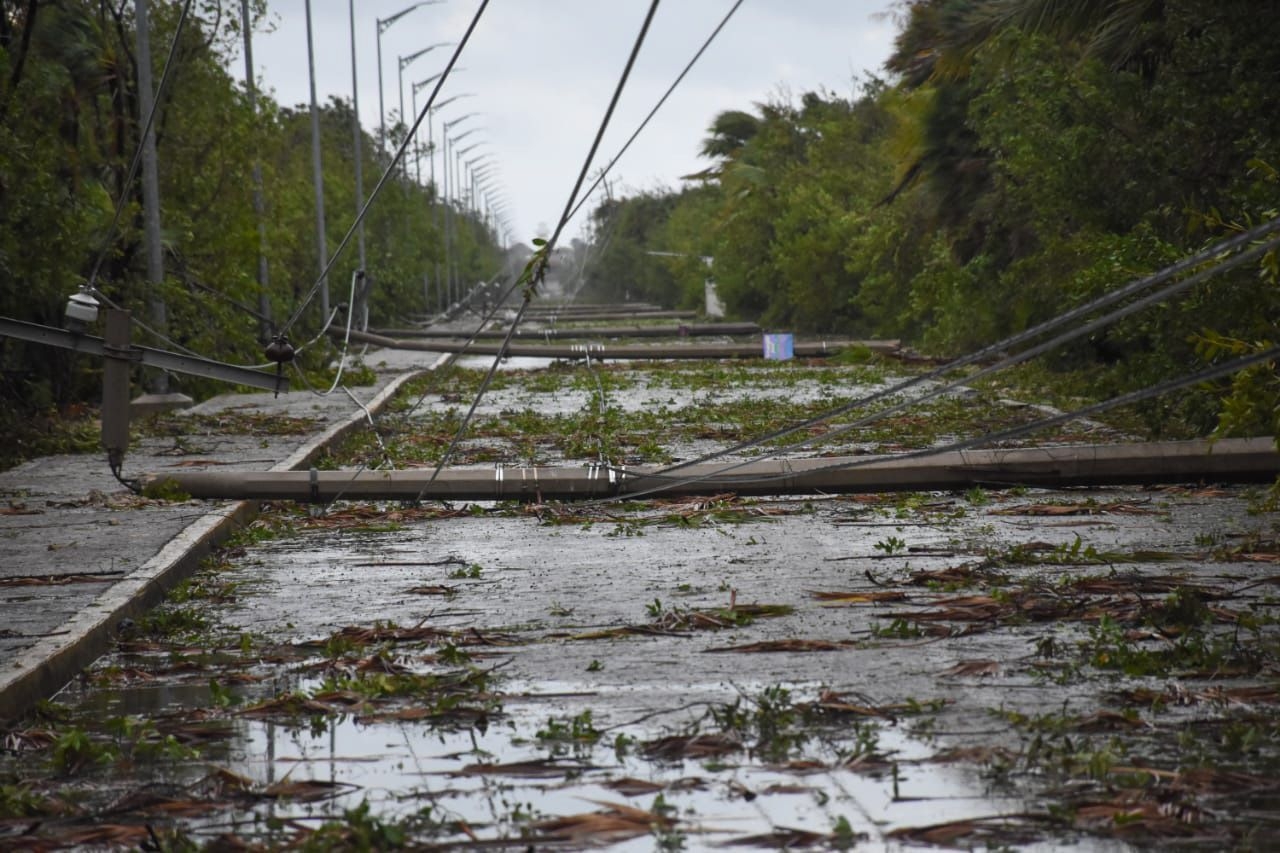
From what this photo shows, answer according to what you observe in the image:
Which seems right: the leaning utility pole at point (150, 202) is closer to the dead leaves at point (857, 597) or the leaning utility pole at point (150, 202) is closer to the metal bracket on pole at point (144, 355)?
the metal bracket on pole at point (144, 355)

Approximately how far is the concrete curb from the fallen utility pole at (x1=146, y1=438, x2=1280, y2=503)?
51cm

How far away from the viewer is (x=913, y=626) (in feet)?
28.0

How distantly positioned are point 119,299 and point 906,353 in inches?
667

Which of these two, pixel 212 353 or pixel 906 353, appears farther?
pixel 906 353

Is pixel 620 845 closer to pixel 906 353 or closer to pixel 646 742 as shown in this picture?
pixel 646 742

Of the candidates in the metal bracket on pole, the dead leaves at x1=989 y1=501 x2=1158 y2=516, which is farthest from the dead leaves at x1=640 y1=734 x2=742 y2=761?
the metal bracket on pole

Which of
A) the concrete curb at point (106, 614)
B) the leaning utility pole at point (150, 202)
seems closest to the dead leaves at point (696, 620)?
the concrete curb at point (106, 614)

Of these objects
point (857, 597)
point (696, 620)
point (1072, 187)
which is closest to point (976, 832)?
point (696, 620)

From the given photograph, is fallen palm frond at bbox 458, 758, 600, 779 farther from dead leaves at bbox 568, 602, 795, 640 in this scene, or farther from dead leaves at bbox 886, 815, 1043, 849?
dead leaves at bbox 568, 602, 795, 640

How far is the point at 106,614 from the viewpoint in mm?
9055

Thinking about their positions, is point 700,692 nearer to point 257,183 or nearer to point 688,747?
point 688,747

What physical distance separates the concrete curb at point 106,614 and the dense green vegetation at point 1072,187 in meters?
6.15

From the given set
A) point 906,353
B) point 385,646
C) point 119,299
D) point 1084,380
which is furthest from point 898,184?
point 385,646

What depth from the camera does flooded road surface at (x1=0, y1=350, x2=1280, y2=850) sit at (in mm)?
5629
